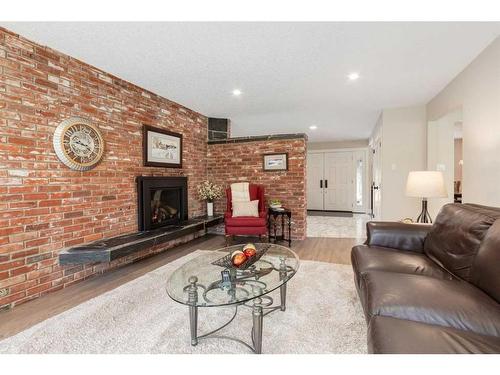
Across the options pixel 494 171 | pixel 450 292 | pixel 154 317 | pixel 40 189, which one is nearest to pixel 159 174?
pixel 40 189

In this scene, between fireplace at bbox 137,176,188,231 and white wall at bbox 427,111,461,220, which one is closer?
fireplace at bbox 137,176,188,231

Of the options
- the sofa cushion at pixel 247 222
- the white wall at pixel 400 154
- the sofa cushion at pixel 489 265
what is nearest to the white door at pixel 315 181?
the white wall at pixel 400 154

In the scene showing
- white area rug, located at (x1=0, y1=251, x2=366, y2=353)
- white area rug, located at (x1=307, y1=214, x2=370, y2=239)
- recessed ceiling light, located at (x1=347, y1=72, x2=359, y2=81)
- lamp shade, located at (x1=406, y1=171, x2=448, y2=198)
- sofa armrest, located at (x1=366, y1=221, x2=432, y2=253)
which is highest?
recessed ceiling light, located at (x1=347, y1=72, x2=359, y2=81)

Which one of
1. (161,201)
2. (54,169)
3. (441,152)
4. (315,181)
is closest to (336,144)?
(315,181)

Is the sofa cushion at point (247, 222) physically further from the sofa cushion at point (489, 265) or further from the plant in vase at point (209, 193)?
the sofa cushion at point (489, 265)

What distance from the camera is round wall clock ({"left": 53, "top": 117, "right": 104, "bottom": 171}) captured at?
95.9 inches

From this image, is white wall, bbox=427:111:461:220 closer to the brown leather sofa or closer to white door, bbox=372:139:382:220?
white door, bbox=372:139:382:220

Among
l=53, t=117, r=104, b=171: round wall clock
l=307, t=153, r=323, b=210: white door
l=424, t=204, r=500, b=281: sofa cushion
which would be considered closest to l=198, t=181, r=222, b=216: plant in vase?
l=53, t=117, r=104, b=171: round wall clock

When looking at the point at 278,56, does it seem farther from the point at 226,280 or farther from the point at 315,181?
the point at 315,181

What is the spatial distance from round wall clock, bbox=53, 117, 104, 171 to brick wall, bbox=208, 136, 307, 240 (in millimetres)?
2356

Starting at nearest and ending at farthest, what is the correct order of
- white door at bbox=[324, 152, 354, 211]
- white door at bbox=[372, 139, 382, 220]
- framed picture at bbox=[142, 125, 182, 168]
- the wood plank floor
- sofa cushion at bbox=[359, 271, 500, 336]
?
sofa cushion at bbox=[359, 271, 500, 336]
the wood plank floor
framed picture at bbox=[142, 125, 182, 168]
white door at bbox=[372, 139, 382, 220]
white door at bbox=[324, 152, 354, 211]

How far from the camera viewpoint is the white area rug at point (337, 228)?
475cm

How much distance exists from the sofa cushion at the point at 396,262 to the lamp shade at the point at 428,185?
0.95 meters

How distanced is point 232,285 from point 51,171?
207 cm
